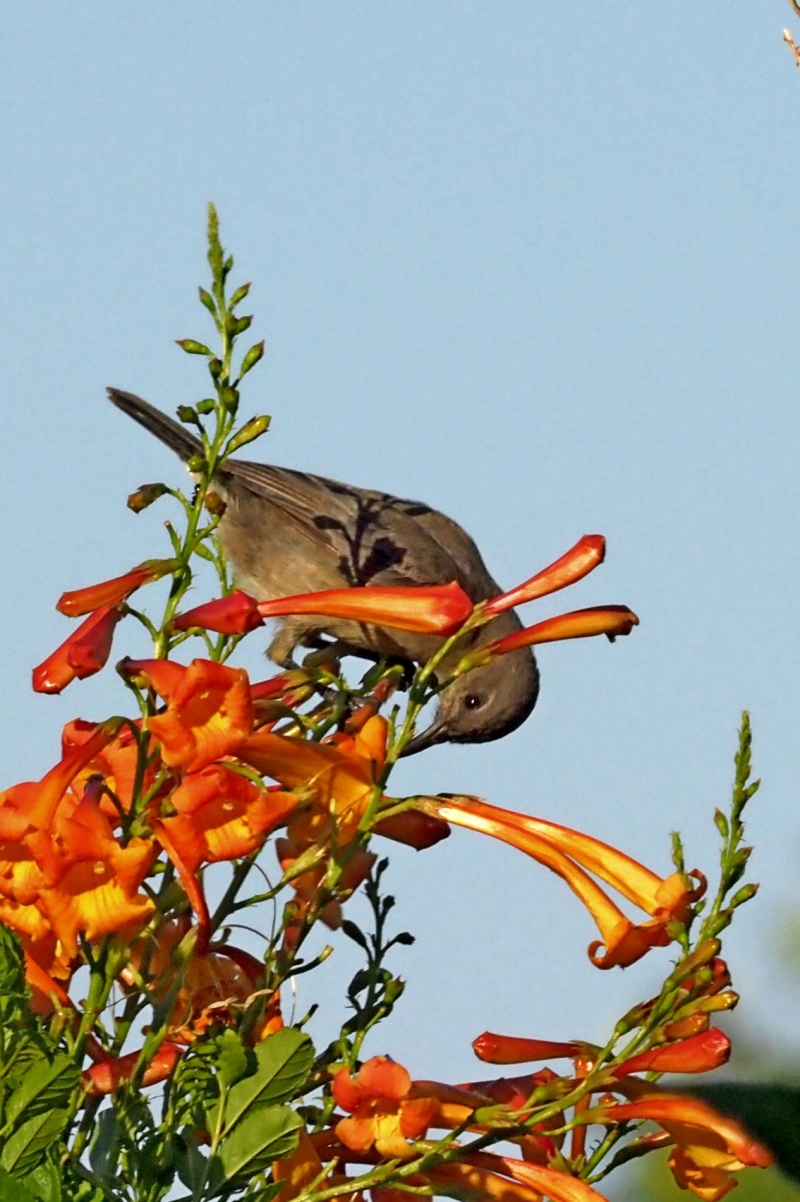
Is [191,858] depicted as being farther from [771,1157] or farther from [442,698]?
[442,698]

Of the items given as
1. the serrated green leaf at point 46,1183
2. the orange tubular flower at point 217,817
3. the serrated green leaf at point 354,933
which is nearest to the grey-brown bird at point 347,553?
the serrated green leaf at point 354,933

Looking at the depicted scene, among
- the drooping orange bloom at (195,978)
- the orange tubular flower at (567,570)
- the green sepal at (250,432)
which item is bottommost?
the drooping orange bloom at (195,978)

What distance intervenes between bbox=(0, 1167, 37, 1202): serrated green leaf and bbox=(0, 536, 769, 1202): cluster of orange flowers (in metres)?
0.42

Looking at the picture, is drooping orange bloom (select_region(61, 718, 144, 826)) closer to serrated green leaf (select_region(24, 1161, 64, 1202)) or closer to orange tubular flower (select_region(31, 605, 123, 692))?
orange tubular flower (select_region(31, 605, 123, 692))

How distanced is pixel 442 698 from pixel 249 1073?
297 inches

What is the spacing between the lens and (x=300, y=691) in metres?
3.04

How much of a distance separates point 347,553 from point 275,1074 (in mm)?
7870

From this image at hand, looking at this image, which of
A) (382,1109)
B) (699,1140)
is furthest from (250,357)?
(699,1140)

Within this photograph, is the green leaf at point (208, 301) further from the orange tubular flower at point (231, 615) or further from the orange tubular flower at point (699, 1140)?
the orange tubular flower at point (699, 1140)

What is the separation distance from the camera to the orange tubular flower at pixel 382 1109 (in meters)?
2.54

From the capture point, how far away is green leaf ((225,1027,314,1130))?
243 centimetres

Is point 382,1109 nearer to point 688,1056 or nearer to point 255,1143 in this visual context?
point 255,1143

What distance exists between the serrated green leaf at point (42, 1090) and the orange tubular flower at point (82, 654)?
58cm

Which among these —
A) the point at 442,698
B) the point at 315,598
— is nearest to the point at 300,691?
the point at 315,598
